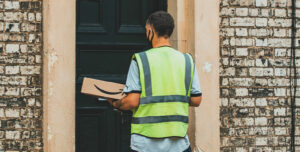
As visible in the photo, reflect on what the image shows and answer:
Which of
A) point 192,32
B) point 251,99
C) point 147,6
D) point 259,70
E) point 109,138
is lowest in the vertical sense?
point 109,138

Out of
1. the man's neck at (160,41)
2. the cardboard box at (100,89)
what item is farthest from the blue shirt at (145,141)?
the man's neck at (160,41)

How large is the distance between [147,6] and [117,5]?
0.33m

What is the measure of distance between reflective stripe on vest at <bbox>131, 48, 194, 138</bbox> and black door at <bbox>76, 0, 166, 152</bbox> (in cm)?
195

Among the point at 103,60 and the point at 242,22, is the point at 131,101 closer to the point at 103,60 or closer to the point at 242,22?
the point at 103,60

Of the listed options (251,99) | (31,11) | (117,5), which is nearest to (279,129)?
(251,99)

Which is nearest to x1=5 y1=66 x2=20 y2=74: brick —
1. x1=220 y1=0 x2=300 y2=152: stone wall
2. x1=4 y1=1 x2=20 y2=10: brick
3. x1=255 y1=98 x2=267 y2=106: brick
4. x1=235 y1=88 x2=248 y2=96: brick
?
x1=4 y1=1 x2=20 y2=10: brick

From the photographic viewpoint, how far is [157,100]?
2916 millimetres

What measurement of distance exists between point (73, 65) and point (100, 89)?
1.57 metres

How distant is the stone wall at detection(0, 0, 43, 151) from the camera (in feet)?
14.7

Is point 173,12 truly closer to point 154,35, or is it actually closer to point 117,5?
point 117,5

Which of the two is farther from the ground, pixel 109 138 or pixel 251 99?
pixel 251 99

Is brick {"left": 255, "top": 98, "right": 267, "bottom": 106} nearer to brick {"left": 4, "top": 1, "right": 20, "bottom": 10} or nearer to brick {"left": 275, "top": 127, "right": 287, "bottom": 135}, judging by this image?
brick {"left": 275, "top": 127, "right": 287, "bottom": 135}

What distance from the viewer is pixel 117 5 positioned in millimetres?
5035

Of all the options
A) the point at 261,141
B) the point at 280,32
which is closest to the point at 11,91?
the point at 261,141
